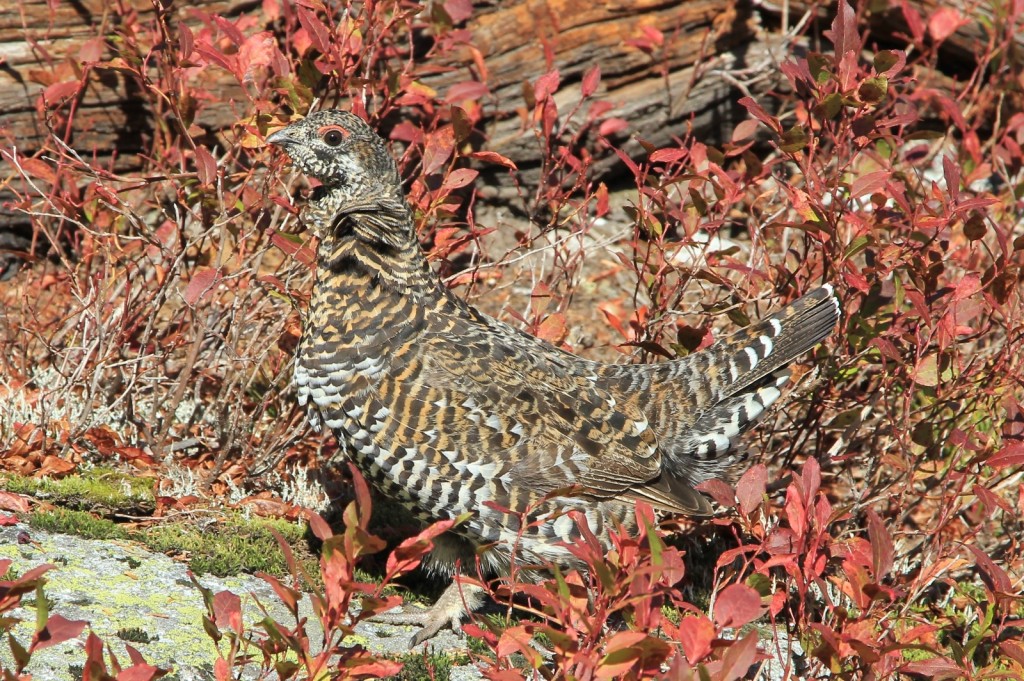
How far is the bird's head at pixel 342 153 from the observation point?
15.9ft

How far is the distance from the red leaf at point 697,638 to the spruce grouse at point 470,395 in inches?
65.3

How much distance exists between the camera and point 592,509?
15.6 ft

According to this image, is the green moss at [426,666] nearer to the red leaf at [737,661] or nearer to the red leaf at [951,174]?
the red leaf at [737,661]

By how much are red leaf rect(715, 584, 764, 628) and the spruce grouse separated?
5.36 ft

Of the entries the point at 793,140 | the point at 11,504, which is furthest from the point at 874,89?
the point at 11,504

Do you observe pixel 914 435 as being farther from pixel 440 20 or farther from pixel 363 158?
pixel 440 20

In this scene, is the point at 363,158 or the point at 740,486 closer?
the point at 740,486

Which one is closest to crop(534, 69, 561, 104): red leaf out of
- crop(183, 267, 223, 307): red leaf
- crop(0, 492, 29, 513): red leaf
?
crop(183, 267, 223, 307): red leaf

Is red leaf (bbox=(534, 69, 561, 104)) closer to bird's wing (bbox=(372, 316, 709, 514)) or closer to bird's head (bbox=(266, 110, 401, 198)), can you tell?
bird's head (bbox=(266, 110, 401, 198))

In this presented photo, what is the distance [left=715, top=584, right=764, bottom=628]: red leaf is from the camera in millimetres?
2941

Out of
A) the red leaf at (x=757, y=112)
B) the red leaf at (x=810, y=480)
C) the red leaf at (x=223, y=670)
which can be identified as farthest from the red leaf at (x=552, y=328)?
the red leaf at (x=223, y=670)

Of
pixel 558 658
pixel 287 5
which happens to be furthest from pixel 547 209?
pixel 558 658

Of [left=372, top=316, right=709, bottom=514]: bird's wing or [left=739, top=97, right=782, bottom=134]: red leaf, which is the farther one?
[left=372, top=316, right=709, bottom=514]: bird's wing

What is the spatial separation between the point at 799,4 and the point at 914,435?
403 centimetres
